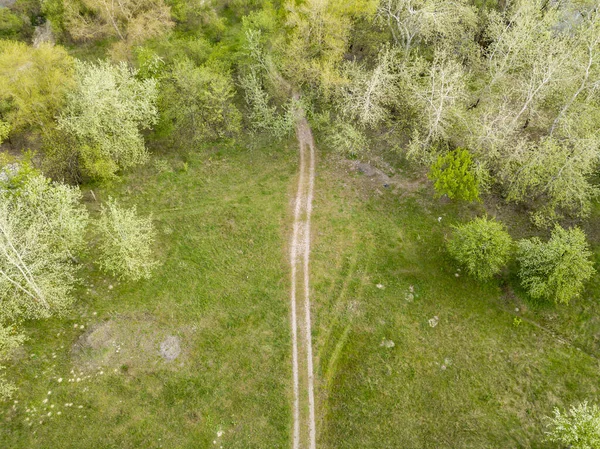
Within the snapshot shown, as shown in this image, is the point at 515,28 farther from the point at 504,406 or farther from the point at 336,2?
the point at 504,406

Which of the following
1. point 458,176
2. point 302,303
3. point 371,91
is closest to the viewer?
point 302,303

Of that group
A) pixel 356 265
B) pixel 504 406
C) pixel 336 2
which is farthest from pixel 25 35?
pixel 504 406

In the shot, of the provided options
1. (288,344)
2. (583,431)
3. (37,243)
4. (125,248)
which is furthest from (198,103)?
(583,431)

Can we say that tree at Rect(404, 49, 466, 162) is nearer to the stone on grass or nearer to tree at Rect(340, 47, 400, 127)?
tree at Rect(340, 47, 400, 127)

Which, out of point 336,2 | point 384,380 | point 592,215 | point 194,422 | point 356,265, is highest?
point 336,2

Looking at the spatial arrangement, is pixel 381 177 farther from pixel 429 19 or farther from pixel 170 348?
pixel 170 348

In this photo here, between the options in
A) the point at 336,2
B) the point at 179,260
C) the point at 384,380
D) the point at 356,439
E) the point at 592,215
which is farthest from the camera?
the point at 336,2
